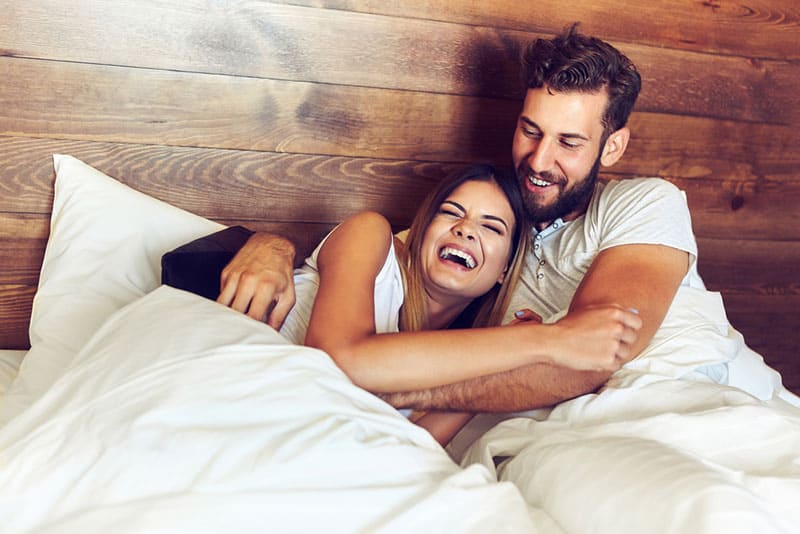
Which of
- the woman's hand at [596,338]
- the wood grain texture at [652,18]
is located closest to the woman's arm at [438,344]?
the woman's hand at [596,338]

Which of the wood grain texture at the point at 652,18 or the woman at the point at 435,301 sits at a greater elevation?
the wood grain texture at the point at 652,18

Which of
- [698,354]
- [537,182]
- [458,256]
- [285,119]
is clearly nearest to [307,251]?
[285,119]

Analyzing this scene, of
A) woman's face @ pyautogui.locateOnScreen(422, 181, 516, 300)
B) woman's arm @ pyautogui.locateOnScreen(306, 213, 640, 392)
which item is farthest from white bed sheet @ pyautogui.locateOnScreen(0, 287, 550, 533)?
woman's face @ pyautogui.locateOnScreen(422, 181, 516, 300)

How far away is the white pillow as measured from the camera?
1.39 metres

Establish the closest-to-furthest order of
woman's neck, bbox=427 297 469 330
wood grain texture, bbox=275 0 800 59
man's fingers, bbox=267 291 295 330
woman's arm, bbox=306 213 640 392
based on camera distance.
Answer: woman's arm, bbox=306 213 640 392
man's fingers, bbox=267 291 295 330
woman's neck, bbox=427 297 469 330
wood grain texture, bbox=275 0 800 59

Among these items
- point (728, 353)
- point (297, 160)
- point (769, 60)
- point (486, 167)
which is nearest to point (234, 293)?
point (297, 160)

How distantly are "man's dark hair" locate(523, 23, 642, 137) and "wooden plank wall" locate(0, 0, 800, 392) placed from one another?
0.74ft

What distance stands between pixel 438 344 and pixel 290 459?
0.45 meters

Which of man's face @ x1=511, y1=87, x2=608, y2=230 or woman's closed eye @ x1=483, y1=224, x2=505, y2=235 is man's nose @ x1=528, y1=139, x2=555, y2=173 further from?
woman's closed eye @ x1=483, y1=224, x2=505, y2=235

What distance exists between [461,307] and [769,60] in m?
1.17

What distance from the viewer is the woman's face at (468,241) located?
1.58m

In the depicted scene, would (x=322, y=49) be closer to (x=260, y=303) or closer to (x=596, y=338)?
(x=260, y=303)

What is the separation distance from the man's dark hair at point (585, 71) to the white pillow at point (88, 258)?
2.51 ft

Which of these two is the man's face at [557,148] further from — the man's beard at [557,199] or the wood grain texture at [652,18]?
the wood grain texture at [652,18]
